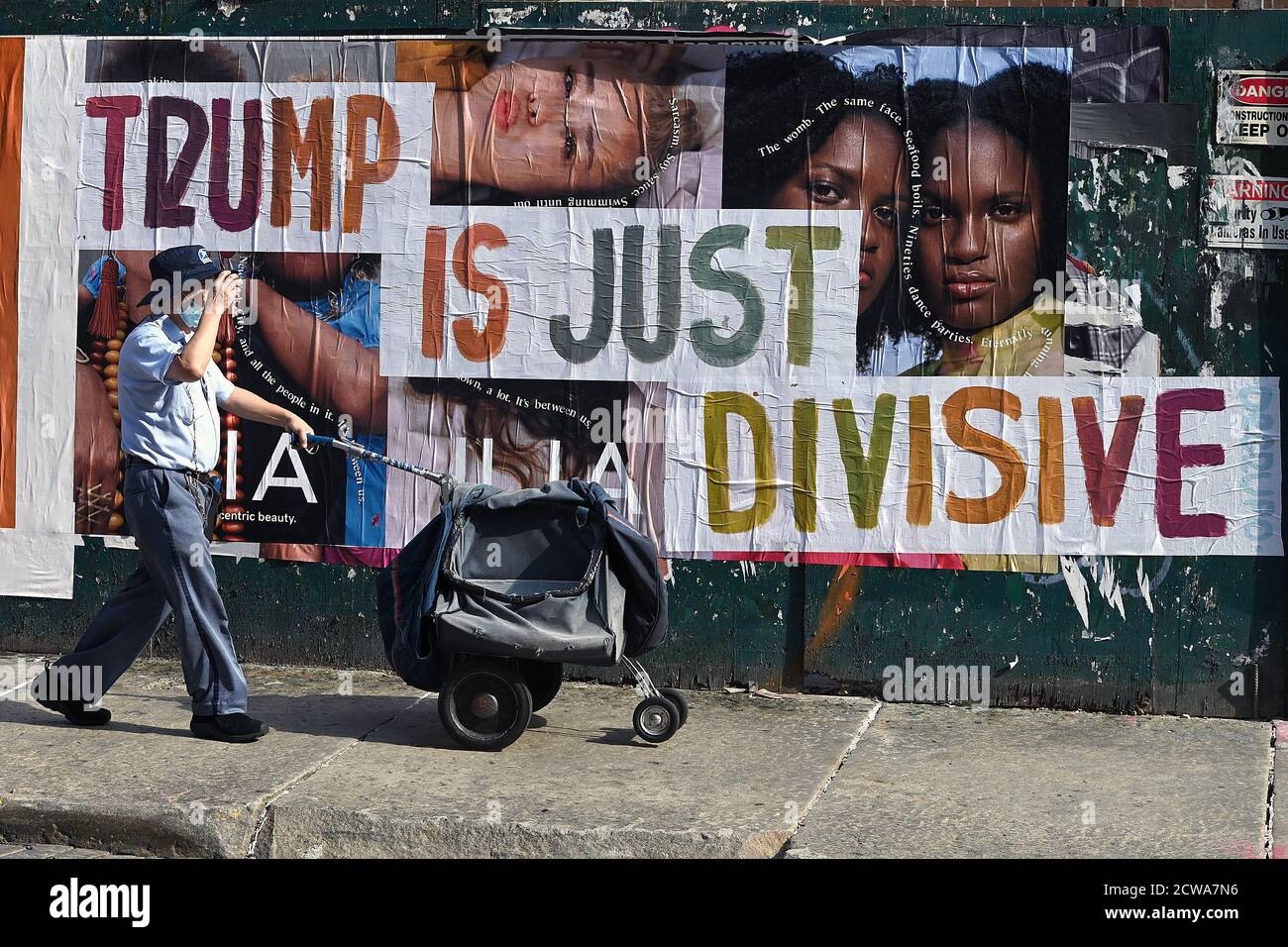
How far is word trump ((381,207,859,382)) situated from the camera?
6621mm

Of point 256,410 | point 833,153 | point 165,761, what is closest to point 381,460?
point 256,410

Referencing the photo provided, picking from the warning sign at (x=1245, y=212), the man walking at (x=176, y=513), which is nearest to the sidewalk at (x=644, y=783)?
the man walking at (x=176, y=513)

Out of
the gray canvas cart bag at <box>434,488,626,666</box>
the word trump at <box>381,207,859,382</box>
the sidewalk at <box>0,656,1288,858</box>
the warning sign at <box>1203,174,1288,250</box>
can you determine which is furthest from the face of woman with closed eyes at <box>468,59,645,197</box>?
the warning sign at <box>1203,174,1288,250</box>

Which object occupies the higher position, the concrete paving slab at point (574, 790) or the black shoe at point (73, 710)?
the black shoe at point (73, 710)

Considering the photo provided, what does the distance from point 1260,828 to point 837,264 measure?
2915 millimetres

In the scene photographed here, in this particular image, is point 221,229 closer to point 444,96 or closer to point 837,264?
point 444,96

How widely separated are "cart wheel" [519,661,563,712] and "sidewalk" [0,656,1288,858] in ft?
0.32

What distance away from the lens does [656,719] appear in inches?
235

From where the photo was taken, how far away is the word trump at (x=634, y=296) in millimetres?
6621

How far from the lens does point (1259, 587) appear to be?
6414 mm

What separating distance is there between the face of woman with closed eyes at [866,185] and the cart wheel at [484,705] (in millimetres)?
2297

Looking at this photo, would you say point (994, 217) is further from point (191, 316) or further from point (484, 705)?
point (191, 316)

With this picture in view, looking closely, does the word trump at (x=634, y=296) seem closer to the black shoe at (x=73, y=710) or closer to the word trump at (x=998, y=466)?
the word trump at (x=998, y=466)
